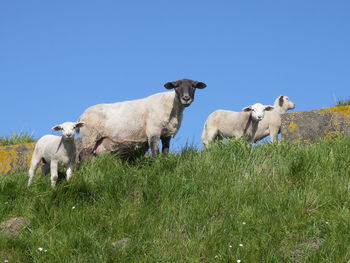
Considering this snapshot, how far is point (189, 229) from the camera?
751 cm

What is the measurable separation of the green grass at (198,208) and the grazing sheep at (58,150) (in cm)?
32

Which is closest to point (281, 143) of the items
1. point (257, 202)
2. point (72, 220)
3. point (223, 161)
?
point (223, 161)

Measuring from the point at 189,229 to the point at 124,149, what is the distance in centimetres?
420

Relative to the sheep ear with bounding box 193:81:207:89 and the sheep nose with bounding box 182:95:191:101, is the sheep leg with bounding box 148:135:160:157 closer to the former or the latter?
the sheep nose with bounding box 182:95:191:101

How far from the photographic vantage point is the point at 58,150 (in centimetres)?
1020

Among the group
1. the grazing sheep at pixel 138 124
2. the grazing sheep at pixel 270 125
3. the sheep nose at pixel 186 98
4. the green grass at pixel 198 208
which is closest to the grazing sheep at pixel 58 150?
the green grass at pixel 198 208

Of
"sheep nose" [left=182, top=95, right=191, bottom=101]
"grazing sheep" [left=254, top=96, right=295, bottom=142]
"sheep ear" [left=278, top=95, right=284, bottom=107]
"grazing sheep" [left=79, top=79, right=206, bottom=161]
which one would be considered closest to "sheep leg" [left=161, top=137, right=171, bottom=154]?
"grazing sheep" [left=79, top=79, right=206, bottom=161]

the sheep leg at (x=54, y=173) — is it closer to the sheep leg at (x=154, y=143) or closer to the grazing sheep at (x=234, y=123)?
the sheep leg at (x=154, y=143)

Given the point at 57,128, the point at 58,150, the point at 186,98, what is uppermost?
the point at 186,98

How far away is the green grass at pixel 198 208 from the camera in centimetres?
700

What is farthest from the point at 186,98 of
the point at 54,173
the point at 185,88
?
the point at 54,173

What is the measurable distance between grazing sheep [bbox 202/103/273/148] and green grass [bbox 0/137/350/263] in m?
3.19

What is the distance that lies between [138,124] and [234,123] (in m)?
3.99

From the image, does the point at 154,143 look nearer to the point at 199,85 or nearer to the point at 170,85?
the point at 170,85
